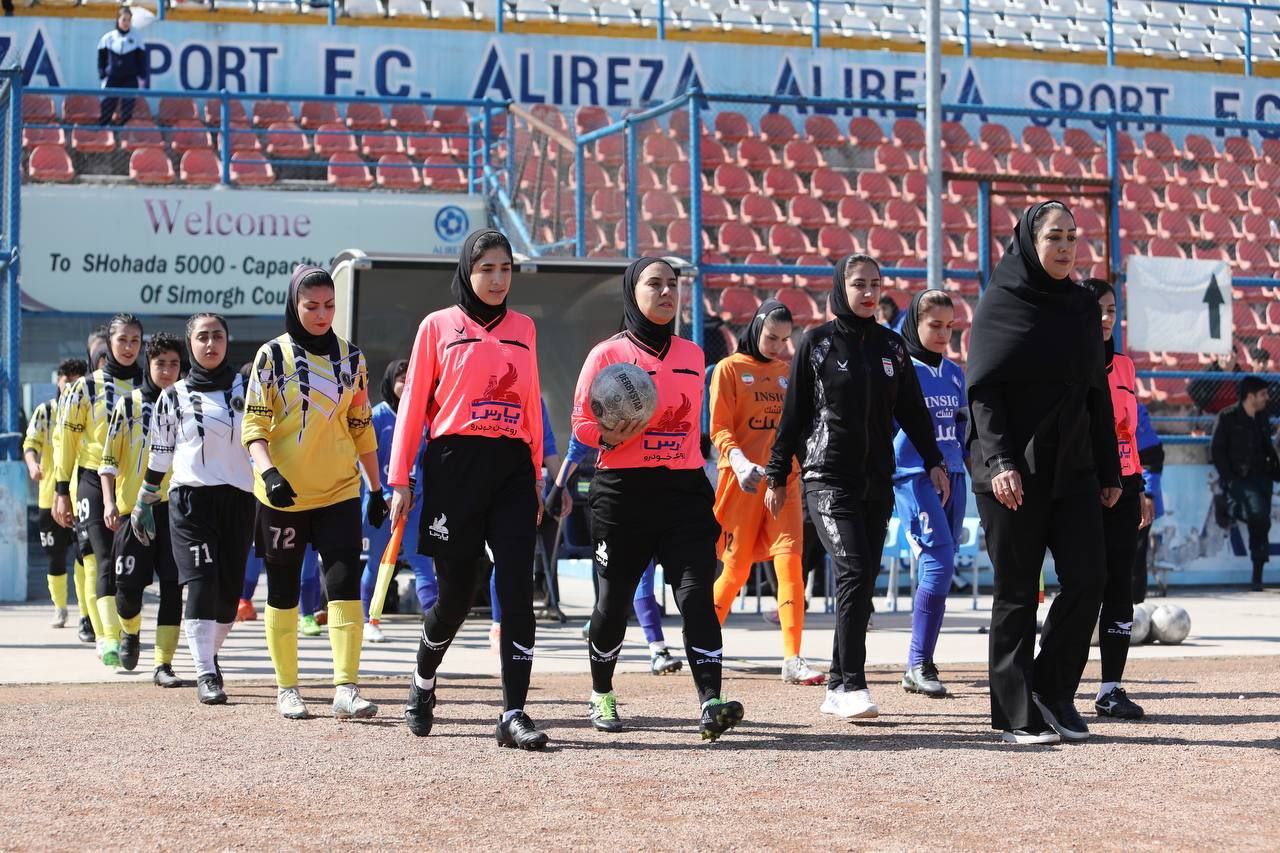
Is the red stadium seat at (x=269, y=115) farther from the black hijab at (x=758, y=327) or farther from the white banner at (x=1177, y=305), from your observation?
the black hijab at (x=758, y=327)

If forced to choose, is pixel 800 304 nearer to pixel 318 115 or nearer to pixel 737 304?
pixel 737 304

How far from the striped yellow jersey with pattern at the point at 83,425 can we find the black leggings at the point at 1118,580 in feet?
16.9

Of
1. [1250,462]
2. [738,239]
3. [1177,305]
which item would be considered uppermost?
[738,239]

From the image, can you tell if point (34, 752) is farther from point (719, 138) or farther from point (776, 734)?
point (719, 138)

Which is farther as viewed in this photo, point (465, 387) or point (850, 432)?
point (850, 432)

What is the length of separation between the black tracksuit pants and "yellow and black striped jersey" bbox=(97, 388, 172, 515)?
15.0 feet

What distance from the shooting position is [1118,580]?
24.3ft

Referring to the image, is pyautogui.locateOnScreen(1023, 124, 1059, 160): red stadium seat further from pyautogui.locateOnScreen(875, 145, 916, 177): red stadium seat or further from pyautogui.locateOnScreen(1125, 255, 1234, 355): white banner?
pyautogui.locateOnScreen(1125, 255, 1234, 355): white banner

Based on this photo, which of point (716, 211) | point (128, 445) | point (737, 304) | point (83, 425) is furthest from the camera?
point (716, 211)

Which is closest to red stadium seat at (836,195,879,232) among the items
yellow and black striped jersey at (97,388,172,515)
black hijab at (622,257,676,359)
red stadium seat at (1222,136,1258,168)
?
red stadium seat at (1222,136,1258,168)

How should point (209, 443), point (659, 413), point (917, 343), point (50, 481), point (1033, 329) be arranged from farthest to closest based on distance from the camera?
1. point (50, 481)
2. point (917, 343)
3. point (209, 443)
4. point (659, 413)
5. point (1033, 329)

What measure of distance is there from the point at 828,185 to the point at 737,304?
338 centimetres

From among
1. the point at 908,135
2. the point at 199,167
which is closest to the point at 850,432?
the point at 908,135

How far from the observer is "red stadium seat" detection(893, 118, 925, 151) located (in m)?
19.6
